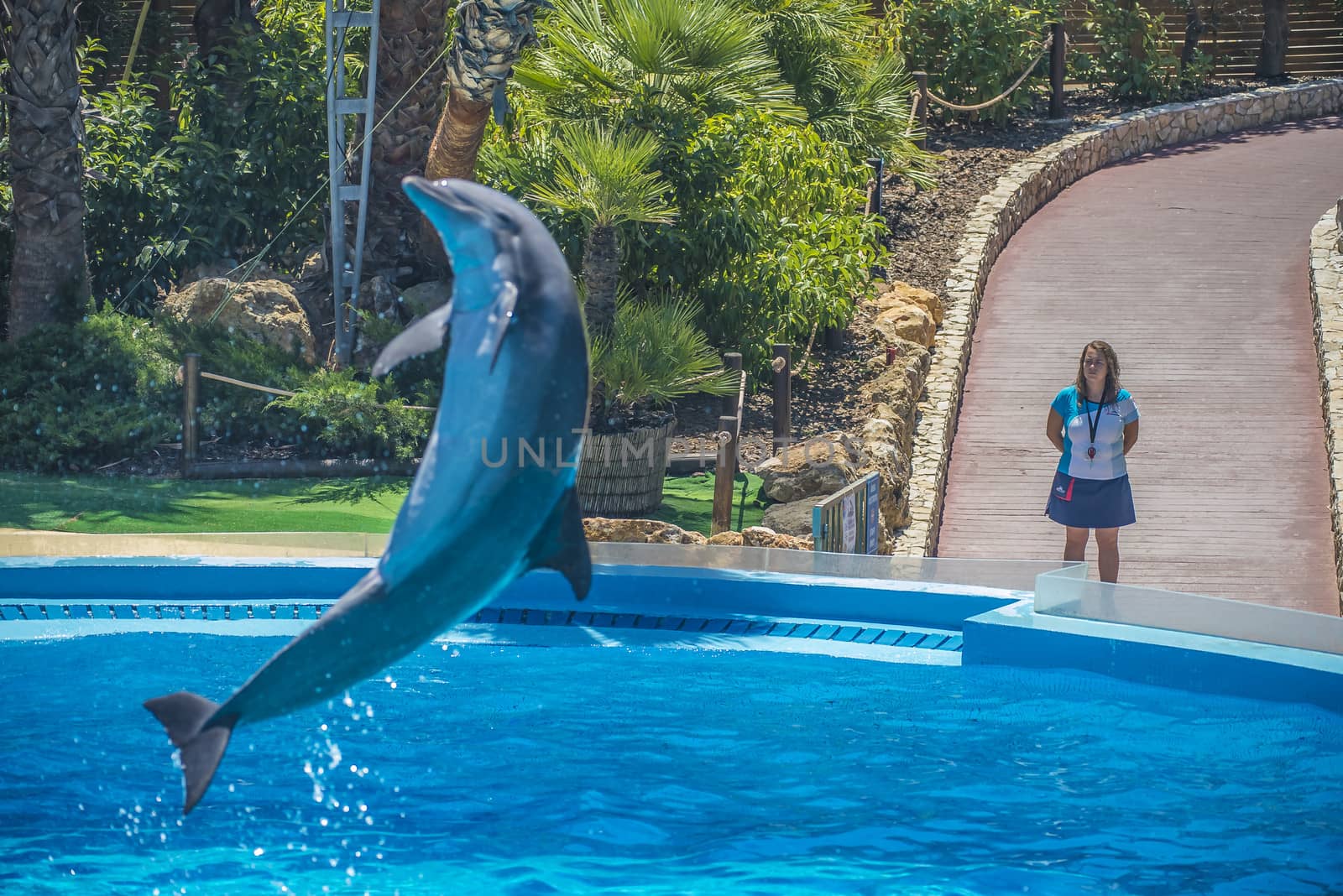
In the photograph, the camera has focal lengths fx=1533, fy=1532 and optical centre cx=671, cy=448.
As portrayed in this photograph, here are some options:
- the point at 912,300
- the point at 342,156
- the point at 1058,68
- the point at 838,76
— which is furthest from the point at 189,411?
the point at 1058,68

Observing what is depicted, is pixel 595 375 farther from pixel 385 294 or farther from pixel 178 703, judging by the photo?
pixel 178 703

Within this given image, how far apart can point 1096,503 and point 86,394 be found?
24.6 ft

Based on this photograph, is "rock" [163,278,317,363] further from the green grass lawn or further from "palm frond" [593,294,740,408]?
"palm frond" [593,294,740,408]

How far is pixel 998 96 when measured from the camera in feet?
64.1

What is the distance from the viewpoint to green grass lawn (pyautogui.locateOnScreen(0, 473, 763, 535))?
9.55 meters

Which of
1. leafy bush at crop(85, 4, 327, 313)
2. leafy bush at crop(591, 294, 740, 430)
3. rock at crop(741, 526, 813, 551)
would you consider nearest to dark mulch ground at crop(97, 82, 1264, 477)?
leafy bush at crop(591, 294, 740, 430)

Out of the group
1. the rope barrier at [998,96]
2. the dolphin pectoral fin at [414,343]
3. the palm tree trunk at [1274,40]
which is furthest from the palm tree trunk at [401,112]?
the palm tree trunk at [1274,40]

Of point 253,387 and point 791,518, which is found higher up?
point 253,387

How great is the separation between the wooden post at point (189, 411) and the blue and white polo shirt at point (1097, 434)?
6074mm

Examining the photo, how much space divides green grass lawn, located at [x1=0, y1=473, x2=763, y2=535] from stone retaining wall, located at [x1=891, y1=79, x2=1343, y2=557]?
128 cm

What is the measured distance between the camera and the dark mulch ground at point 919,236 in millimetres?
12375

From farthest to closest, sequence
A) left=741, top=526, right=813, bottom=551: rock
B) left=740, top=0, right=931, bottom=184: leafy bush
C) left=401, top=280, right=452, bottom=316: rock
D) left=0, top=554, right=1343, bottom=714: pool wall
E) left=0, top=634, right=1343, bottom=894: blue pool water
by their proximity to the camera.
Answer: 1. left=740, top=0, right=931, bottom=184: leafy bush
2. left=401, top=280, right=452, bottom=316: rock
3. left=741, top=526, right=813, bottom=551: rock
4. left=0, top=554, right=1343, bottom=714: pool wall
5. left=0, top=634, right=1343, bottom=894: blue pool water

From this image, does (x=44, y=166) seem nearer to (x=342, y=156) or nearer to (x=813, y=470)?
(x=342, y=156)

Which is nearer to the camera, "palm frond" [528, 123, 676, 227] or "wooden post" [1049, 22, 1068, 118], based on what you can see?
"palm frond" [528, 123, 676, 227]
